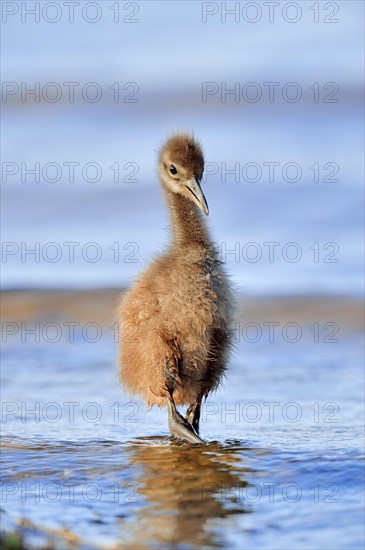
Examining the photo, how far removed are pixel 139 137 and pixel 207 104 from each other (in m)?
1.69

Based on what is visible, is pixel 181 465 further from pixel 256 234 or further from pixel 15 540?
pixel 256 234

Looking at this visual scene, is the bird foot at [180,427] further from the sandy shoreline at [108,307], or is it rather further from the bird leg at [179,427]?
the sandy shoreline at [108,307]

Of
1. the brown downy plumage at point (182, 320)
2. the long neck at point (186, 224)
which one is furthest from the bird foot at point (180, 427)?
the long neck at point (186, 224)

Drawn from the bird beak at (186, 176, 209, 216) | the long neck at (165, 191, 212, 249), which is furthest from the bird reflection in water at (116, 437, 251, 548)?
the bird beak at (186, 176, 209, 216)

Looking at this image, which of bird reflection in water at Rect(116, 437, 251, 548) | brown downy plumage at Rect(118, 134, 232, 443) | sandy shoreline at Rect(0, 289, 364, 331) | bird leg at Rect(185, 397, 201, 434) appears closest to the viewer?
bird reflection in water at Rect(116, 437, 251, 548)

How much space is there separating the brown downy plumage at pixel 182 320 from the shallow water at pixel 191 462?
0.32m

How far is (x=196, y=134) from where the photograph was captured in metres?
15.8

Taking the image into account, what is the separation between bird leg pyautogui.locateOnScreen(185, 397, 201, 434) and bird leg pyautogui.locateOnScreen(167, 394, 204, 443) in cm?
24

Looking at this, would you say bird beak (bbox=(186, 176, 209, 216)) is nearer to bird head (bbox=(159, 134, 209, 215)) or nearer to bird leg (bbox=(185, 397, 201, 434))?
bird head (bbox=(159, 134, 209, 215))

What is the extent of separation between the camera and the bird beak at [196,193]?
23.3 ft

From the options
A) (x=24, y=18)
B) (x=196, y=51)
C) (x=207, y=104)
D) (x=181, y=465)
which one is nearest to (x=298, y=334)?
(x=181, y=465)

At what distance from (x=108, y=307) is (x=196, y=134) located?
4951 millimetres

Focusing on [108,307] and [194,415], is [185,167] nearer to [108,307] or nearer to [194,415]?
[194,415]

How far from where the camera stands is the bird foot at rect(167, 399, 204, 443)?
22.3 feet
